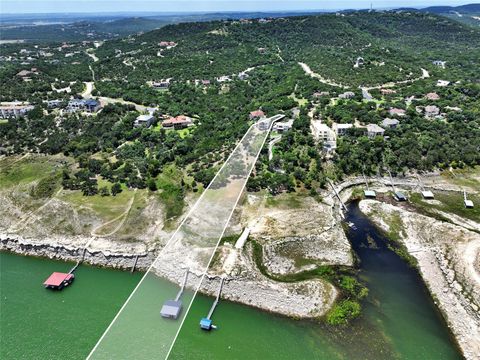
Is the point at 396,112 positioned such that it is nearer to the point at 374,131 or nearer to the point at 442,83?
the point at 374,131

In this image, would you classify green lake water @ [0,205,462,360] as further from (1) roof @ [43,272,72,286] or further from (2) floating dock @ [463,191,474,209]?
(2) floating dock @ [463,191,474,209]

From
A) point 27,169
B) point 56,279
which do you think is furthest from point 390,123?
point 27,169

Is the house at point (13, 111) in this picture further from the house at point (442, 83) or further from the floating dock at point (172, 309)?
the house at point (442, 83)

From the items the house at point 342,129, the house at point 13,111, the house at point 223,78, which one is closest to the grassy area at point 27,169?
the house at point 13,111

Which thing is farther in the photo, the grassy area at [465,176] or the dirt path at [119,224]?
the grassy area at [465,176]

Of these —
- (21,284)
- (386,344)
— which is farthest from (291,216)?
(21,284)
